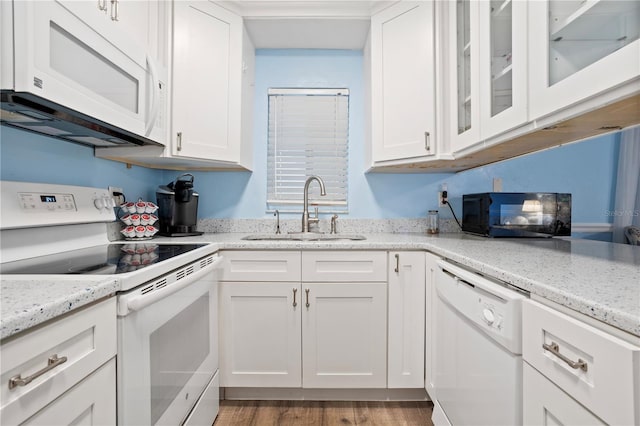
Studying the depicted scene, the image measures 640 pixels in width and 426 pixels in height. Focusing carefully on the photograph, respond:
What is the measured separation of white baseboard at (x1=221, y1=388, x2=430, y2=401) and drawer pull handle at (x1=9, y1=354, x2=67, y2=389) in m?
1.22

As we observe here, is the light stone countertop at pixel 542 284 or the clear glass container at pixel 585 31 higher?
the clear glass container at pixel 585 31

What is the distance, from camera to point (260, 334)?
1527 mm

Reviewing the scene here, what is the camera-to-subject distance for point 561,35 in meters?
0.92

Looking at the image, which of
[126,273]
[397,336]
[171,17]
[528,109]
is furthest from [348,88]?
[126,273]

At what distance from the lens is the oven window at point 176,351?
3.01 feet

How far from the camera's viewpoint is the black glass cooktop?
842 millimetres

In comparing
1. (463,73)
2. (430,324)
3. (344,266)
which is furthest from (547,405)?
(463,73)

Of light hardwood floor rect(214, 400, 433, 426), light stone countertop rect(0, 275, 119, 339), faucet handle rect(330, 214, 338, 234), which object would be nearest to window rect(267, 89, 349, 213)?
faucet handle rect(330, 214, 338, 234)

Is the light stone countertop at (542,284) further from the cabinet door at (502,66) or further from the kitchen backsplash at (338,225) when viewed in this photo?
the kitchen backsplash at (338,225)

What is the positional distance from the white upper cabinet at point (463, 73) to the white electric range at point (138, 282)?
1.44m

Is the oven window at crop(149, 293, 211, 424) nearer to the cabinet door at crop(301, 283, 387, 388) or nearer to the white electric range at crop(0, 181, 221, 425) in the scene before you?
the white electric range at crop(0, 181, 221, 425)

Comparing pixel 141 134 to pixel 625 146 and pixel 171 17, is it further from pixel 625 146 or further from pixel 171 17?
pixel 625 146

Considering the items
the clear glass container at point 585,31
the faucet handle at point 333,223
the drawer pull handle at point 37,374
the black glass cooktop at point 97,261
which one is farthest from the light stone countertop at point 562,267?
the drawer pull handle at point 37,374

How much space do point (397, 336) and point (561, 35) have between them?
1440mm
